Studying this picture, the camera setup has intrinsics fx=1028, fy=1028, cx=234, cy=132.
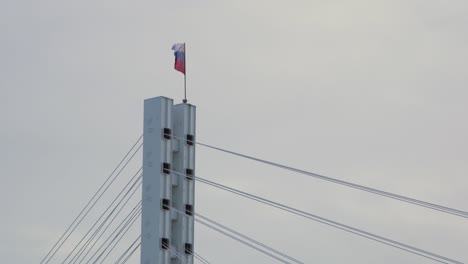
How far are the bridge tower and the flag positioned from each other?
89.0 inches

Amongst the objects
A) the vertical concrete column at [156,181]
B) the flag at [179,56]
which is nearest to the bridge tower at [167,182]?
the vertical concrete column at [156,181]

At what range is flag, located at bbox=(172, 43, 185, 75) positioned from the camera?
116 ft

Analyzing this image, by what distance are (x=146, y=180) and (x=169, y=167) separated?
87 cm

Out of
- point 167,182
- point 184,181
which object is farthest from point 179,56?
point 167,182

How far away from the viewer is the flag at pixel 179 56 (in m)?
35.4

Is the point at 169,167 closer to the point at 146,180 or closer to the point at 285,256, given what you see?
the point at 146,180

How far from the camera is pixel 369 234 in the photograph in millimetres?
28828

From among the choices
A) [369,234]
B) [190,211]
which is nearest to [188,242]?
[190,211]

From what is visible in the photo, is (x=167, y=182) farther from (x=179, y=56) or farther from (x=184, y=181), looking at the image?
(x=179, y=56)

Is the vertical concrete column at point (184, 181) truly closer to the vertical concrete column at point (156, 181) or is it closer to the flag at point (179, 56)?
the vertical concrete column at point (156, 181)

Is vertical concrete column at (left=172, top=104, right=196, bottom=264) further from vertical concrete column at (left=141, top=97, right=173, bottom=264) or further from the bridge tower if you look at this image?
vertical concrete column at (left=141, top=97, right=173, bottom=264)

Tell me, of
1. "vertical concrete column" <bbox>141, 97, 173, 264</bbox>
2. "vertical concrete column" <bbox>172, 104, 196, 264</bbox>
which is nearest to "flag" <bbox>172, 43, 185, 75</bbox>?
"vertical concrete column" <bbox>172, 104, 196, 264</bbox>

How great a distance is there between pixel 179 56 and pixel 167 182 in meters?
5.18

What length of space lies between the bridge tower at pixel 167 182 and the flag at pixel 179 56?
226cm
